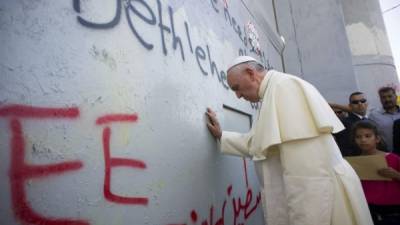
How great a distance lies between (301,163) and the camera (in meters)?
1.62

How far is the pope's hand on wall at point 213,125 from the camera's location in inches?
89.1

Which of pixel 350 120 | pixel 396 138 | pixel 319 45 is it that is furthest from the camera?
pixel 319 45

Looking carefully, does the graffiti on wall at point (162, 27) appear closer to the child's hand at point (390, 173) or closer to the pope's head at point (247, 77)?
the pope's head at point (247, 77)

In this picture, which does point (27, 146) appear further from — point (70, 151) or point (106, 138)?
point (106, 138)

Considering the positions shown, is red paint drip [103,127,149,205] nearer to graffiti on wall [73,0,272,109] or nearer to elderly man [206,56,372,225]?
graffiti on wall [73,0,272,109]

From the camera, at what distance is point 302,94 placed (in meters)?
1.80

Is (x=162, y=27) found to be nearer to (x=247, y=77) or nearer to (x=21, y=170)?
(x=247, y=77)

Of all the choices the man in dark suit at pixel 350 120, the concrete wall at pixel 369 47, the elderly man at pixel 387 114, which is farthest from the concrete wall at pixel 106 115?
the concrete wall at pixel 369 47

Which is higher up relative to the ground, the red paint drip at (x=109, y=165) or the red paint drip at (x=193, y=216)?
the red paint drip at (x=109, y=165)

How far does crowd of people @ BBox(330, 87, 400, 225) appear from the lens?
232cm

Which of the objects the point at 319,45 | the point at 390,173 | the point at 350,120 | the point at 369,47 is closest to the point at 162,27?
the point at 390,173

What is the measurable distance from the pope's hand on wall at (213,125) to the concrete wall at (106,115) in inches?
2.3

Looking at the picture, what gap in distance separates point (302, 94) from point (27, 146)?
1.52m

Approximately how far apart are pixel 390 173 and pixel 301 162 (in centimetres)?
123
